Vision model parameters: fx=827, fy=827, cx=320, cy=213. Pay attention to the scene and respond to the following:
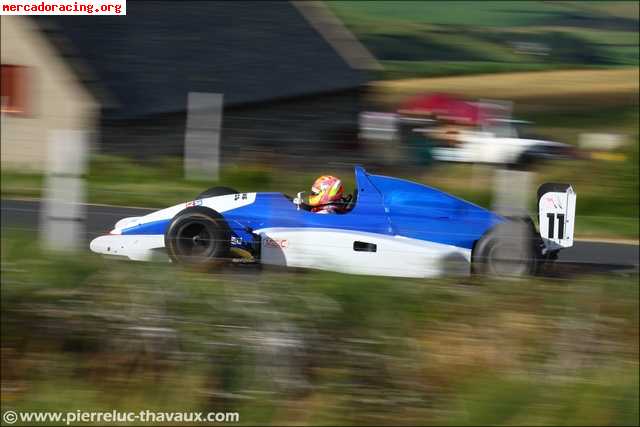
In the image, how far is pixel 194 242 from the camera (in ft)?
5.64

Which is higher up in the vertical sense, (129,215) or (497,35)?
(497,35)

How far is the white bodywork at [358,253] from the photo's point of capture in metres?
2.30

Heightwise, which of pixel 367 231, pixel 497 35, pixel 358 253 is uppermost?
pixel 497 35

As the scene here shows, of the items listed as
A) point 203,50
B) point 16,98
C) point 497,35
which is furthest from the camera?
point 497,35

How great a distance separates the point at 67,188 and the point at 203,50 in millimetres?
2685

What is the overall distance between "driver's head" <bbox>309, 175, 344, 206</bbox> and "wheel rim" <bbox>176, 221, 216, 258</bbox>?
386 mm

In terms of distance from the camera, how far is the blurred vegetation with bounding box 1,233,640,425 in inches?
181

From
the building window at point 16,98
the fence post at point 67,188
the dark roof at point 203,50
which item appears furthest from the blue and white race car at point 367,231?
the building window at point 16,98

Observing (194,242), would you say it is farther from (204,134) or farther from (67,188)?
(67,188)

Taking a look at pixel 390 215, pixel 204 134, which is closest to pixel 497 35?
pixel 390 215

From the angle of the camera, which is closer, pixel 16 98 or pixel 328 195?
pixel 328 195

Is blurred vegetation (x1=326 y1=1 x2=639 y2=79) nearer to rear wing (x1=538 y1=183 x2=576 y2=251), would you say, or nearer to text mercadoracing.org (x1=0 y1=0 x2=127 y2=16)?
rear wing (x1=538 y1=183 x2=576 y2=251)

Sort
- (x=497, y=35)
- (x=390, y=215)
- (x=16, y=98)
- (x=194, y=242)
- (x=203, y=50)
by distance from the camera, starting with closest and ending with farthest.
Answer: (x=194, y=242), (x=390, y=215), (x=203, y=50), (x=16, y=98), (x=497, y=35)

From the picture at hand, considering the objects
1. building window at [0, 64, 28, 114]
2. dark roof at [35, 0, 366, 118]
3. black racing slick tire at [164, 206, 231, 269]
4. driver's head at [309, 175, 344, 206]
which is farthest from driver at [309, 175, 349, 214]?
building window at [0, 64, 28, 114]
